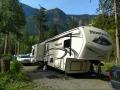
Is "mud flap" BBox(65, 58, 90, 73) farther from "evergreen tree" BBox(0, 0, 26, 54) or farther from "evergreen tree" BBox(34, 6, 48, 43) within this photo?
"evergreen tree" BBox(34, 6, 48, 43)

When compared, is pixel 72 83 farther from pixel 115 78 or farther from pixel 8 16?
pixel 8 16

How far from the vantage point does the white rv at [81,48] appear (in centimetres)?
1135

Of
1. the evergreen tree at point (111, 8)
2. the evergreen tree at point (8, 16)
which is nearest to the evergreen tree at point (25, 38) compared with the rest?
the evergreen tree at point (8, 16)

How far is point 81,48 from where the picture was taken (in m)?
11.4

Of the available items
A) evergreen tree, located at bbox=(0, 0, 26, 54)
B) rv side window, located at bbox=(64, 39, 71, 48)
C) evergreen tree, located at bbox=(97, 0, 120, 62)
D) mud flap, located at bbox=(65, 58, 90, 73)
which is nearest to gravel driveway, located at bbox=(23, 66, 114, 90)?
mud flap, located at bbox=(65, 58, 90, 73)

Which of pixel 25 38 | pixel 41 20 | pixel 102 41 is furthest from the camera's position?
pixel 25 38

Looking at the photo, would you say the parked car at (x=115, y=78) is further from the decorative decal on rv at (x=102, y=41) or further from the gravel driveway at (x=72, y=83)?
the decorative decal on rv at (x=102, y=41)

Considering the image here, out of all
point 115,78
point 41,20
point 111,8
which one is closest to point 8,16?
point 111,8

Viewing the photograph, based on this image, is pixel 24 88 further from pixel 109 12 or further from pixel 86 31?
pixel 109 12

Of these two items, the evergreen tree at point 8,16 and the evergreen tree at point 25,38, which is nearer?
the evergreen tree at point 8,16

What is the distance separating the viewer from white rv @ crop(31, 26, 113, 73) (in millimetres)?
11352

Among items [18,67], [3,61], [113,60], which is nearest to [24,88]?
[3,61]

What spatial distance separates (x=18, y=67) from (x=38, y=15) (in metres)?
48.3

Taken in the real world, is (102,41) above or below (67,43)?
above
